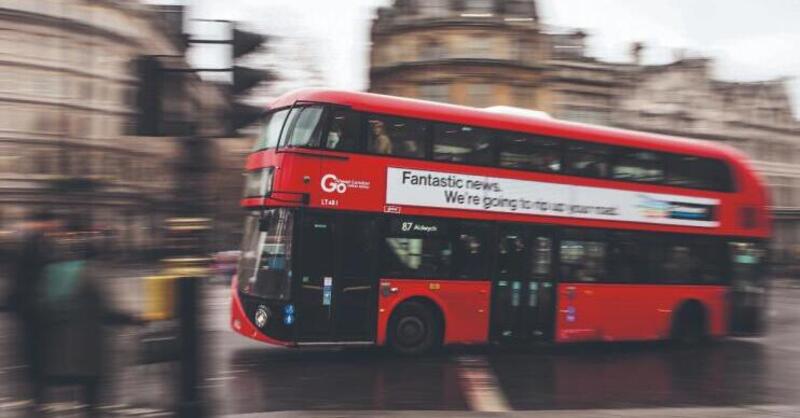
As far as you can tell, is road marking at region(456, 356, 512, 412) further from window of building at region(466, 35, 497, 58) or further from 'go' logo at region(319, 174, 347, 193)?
window of building at region(466, 35, 497, 58)

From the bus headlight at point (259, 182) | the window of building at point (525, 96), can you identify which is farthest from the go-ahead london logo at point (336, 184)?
the window of building at point (525, 96)

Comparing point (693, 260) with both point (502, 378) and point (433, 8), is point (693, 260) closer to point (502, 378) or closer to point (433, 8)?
point (502, 378)

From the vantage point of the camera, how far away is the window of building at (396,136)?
11.4 meters

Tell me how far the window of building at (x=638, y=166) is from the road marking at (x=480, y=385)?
385 centimetres

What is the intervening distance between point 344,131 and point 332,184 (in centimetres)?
74

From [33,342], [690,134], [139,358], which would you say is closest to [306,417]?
[139,358]

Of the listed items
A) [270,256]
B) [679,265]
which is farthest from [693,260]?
[270,256]

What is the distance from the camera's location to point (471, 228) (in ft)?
40.0

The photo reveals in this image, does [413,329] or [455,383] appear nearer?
[455,383]

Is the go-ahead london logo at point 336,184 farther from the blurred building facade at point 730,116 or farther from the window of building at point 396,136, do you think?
the blurred building facade at point 730,116

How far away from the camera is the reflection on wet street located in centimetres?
887

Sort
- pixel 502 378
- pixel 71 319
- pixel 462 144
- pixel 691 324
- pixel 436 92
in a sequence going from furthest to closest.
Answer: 1. pixel 436 92
2. pixel 691 324
3. pixel 462 144
4. pixel 502 378
5. pixel 71 319

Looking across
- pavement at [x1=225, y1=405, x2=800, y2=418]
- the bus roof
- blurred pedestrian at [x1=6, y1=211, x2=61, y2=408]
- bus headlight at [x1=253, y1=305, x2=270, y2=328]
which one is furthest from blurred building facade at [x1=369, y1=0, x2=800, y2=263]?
blurred pedestrian at [x1=6, y1=211, x2=61, y2=408]

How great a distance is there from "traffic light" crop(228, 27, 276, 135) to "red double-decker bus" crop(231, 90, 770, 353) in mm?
4383
